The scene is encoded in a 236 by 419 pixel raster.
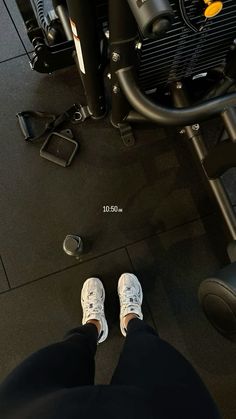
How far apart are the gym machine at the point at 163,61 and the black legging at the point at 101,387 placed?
19 centimetres

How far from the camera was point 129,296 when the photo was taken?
1346 millimetres

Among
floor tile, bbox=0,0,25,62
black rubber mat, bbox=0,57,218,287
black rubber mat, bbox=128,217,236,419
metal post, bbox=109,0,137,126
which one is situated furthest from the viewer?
floor tile, bbox=0,0,25,62

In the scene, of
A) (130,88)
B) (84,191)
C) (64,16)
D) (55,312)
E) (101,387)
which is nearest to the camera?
(101,387)

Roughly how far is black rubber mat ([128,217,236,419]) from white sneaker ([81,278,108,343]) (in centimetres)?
18

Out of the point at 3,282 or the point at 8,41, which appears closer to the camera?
the point at 3,282

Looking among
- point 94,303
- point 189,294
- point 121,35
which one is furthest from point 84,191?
point 121,35

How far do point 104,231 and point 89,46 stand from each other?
692 mm

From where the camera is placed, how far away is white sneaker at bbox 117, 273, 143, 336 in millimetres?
1336

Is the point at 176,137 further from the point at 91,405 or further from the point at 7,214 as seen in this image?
the point at 91,405

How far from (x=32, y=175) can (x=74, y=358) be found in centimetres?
83

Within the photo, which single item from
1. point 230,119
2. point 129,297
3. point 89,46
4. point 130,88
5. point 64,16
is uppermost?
point 64,16

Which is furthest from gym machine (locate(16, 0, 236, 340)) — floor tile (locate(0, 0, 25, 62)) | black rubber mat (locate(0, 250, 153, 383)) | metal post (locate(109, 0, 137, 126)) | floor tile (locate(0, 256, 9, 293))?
floor tile (locate(0, 256, 9, 293))

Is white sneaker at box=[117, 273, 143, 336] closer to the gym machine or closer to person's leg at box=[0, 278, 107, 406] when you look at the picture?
person's leg at box=[0, 278, 107, 406]

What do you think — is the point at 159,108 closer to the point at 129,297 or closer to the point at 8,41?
the point at 129,297
